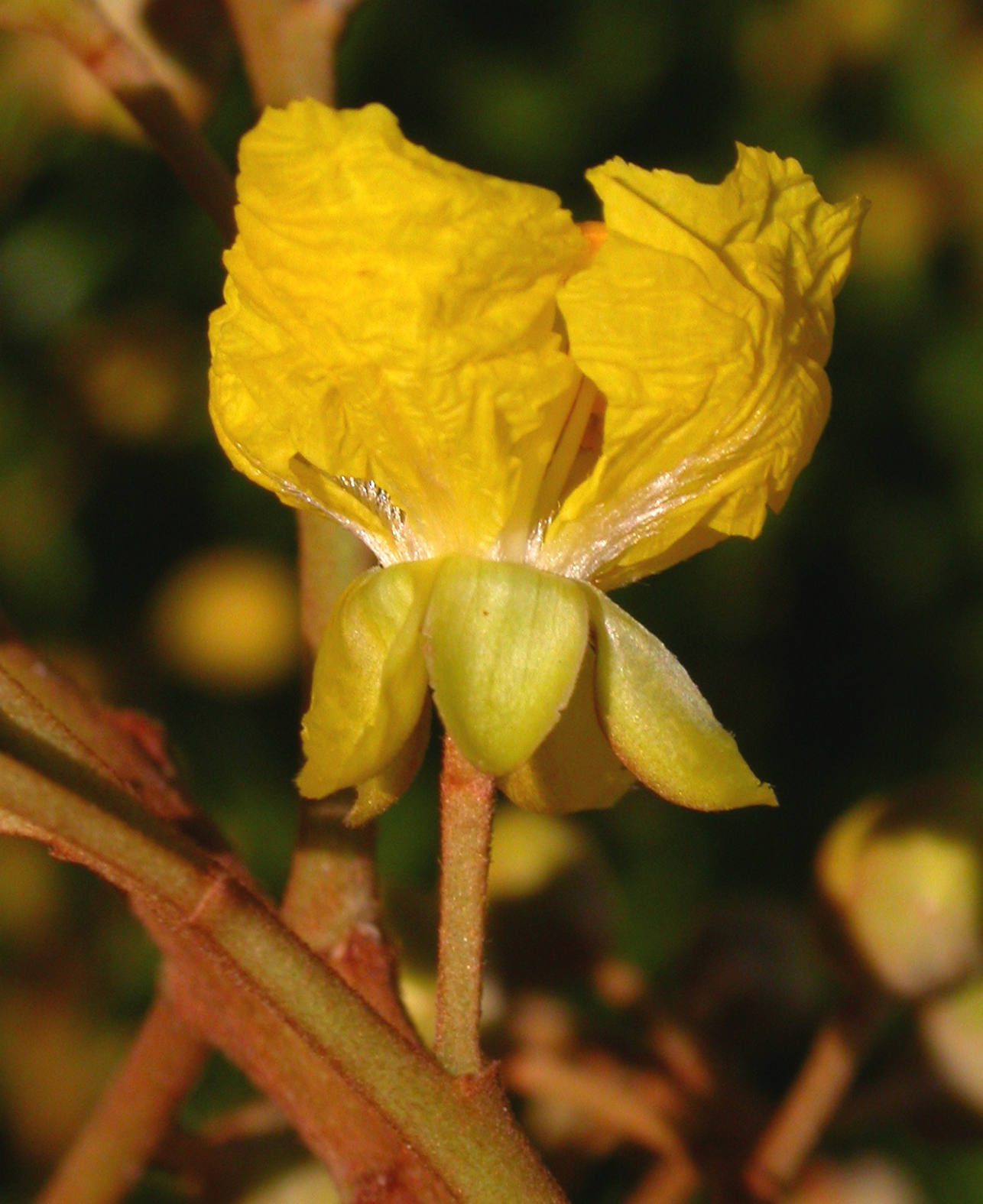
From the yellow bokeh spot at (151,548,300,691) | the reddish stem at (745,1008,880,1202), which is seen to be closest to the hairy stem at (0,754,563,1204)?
the reddish stem at (745,1008,880,1202)

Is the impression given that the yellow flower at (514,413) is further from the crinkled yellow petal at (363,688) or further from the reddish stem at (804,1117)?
the reddish stem at (804,1117)

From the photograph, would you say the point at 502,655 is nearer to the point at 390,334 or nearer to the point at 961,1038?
the point at 390,334

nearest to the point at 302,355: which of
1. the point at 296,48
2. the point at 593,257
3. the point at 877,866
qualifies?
the point at 593,257

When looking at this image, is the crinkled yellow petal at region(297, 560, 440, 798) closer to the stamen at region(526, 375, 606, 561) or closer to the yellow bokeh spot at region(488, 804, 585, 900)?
the stamen at region(526, 375, 606, 561)

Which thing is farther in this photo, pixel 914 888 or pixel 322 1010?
pixel 914 888

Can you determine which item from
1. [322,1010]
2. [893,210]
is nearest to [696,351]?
[322,1010]

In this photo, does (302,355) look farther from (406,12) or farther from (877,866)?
(406,12)
